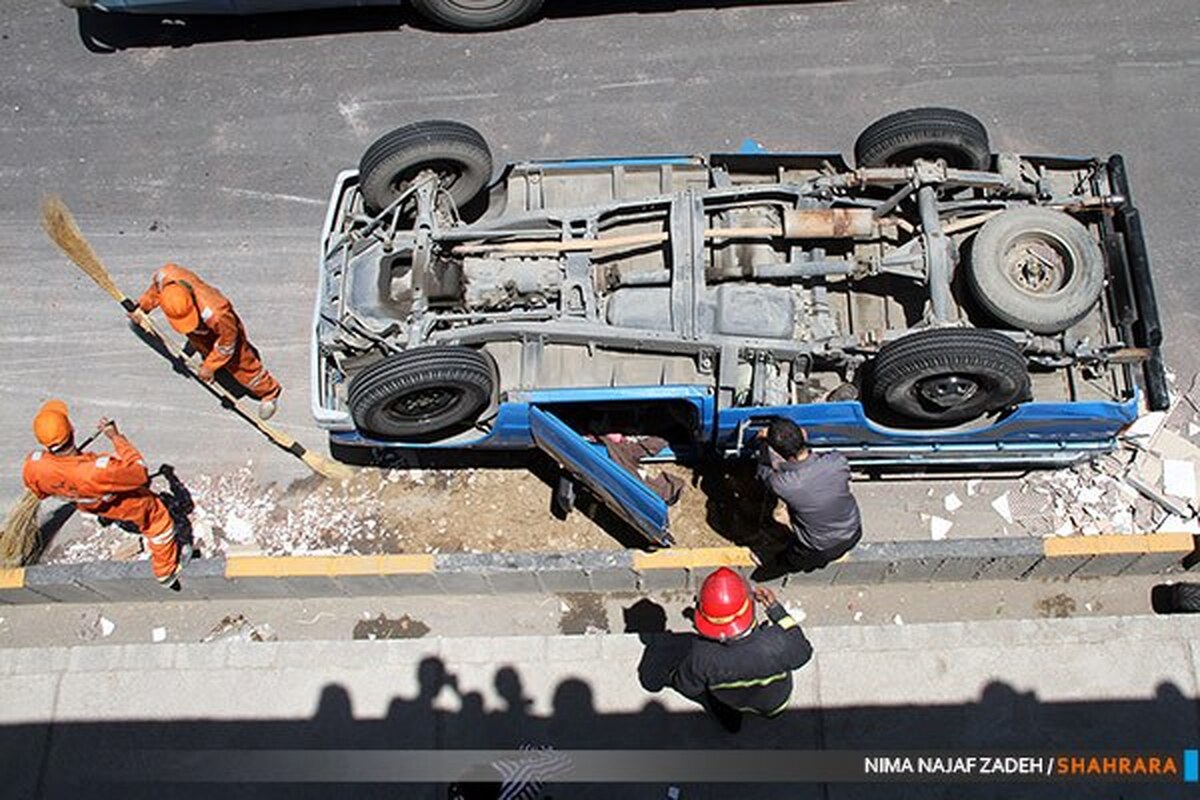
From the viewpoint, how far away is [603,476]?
5.67 m

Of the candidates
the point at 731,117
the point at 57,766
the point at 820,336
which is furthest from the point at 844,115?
the point at 57,766

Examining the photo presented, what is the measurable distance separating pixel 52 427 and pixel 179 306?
3.28 feet

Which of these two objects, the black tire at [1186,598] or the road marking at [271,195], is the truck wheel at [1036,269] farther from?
the road marking at [271,195]

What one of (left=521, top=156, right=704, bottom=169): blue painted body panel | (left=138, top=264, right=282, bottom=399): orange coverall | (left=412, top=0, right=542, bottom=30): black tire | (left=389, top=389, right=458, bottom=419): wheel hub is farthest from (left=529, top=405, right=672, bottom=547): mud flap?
(left=412, top=0, right=542, bottom=30): black tire

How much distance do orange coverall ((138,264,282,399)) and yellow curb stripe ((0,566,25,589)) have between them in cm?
165

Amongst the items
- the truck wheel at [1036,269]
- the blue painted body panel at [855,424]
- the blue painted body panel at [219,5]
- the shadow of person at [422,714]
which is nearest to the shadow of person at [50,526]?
the shadow of person at [422,714]

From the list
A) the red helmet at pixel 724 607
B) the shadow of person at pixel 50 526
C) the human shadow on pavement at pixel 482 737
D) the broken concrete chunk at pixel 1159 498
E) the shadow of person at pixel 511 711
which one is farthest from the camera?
the shadow of person at pixel 50 526

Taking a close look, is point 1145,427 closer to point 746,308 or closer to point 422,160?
point 746,308

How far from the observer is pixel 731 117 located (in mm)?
8117

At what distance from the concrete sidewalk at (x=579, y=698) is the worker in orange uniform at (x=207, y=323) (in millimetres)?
1743

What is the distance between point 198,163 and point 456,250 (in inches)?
118

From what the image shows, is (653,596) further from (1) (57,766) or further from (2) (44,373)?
(2) (44,373)

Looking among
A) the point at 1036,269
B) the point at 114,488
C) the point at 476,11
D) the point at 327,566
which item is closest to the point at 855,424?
the point at 1036,269

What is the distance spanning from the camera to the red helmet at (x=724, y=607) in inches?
197
